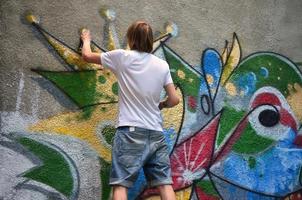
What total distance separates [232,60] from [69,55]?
4.86ft

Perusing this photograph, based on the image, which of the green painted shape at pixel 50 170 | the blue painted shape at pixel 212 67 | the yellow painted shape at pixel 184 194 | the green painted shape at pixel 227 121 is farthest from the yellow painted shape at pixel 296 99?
the green painted shape at pixel 50 170

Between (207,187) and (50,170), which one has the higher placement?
(50,170)

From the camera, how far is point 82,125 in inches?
158

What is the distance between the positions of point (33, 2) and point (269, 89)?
223 cm

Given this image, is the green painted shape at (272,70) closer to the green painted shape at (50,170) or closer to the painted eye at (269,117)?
the painted eye at (269,117)

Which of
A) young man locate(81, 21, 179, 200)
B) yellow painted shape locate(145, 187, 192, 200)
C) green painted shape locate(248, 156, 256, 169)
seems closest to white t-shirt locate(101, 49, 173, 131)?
young man locate(81, 21, 179, 200)

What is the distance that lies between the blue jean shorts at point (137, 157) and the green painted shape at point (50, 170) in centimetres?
55

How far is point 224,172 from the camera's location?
439cm

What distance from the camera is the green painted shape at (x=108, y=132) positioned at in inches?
160

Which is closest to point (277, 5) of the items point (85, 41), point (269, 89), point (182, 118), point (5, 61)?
point (269, 89)

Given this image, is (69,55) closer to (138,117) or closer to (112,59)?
(112,59)

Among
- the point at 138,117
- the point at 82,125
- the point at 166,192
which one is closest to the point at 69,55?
the point at 82,125

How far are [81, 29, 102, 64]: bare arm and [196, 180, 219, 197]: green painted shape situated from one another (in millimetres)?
1436

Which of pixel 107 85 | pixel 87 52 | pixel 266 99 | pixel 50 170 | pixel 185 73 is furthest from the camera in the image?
pixel 266 99
